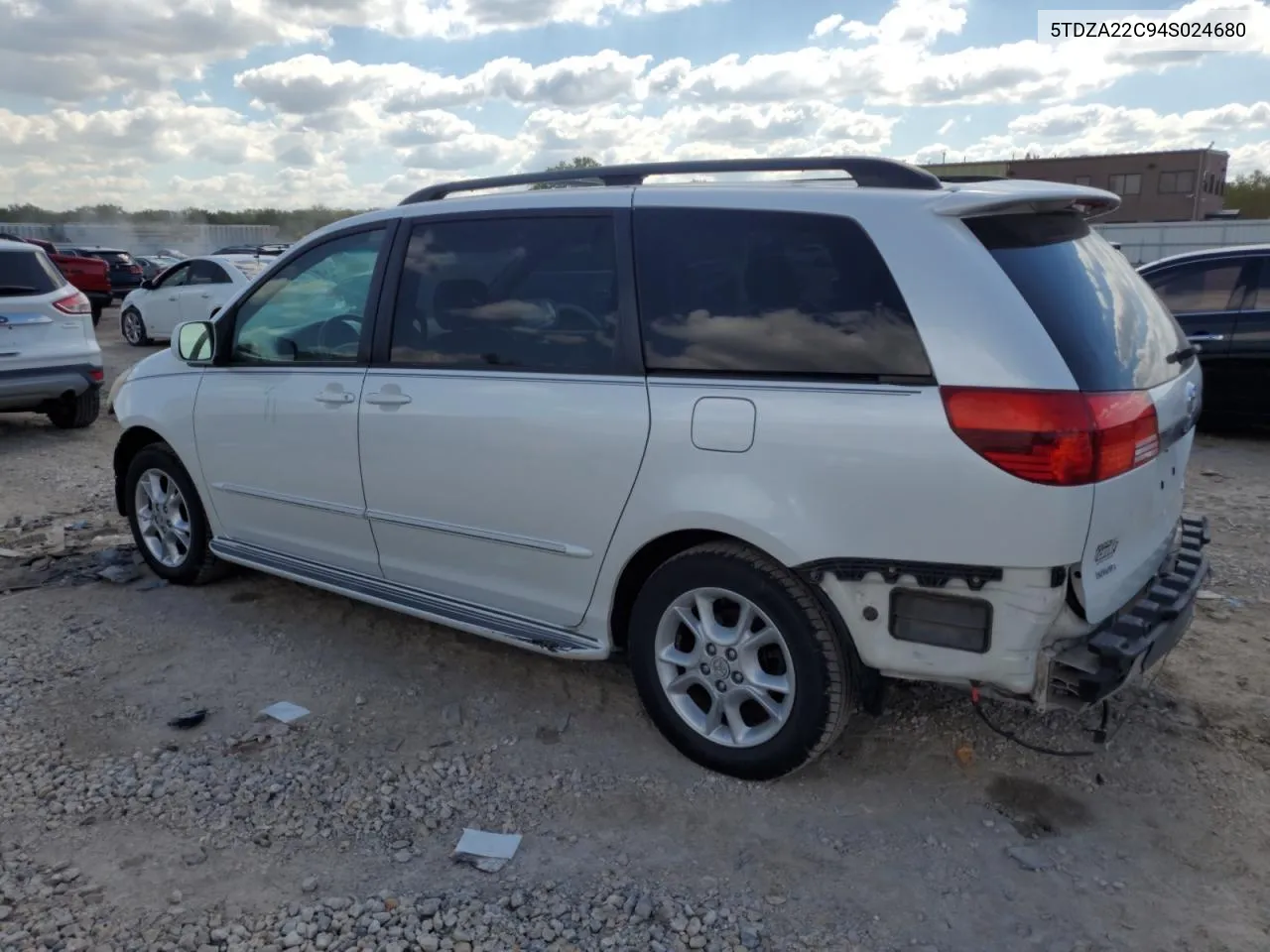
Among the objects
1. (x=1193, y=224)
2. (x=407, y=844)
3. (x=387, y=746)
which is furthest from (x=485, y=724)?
(x=1193, y=224)

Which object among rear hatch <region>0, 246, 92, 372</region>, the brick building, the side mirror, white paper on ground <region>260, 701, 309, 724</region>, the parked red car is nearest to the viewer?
white paper on ground <region>260, 701, 309, 724</region>

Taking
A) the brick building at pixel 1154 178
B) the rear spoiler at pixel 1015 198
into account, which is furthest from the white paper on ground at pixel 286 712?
the brick building at pixel 1154 178

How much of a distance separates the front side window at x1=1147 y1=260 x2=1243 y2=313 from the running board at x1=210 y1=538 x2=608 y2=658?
7058 mm

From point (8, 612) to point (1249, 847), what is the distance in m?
5.39

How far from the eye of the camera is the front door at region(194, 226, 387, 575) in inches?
170

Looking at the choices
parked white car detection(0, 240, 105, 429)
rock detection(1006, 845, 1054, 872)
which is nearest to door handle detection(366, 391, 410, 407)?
rock detection(1006, 845, 1054, 872)

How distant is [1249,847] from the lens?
3076 mm

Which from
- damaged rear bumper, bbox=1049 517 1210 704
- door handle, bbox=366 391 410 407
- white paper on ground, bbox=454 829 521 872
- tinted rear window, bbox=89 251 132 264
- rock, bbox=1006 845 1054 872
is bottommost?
white paper on ground, bbox=454 829 521 872

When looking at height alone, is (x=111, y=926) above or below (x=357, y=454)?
below

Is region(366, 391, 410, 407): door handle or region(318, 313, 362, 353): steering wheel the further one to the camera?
region(318, 313, 362, 353): steering wheel

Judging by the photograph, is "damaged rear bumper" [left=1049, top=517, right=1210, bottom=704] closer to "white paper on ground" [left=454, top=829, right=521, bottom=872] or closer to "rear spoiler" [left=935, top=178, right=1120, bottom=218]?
"rear spoiler" [left=935, top=178, right=1120, bottom=218]

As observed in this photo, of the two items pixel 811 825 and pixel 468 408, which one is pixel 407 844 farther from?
pixel 468 408

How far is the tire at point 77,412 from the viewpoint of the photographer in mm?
9891

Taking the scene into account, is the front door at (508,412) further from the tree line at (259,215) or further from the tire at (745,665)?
the tree line at (259,215)
